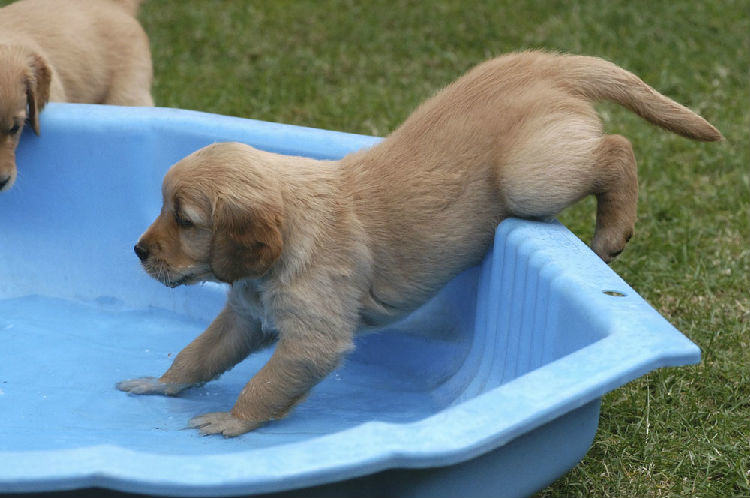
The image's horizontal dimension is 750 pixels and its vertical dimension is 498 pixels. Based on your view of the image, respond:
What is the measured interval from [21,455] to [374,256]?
4.92 ft

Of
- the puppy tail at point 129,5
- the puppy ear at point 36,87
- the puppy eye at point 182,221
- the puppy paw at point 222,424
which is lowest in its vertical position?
the puppy paw at point 222,424

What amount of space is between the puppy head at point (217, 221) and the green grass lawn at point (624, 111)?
1.20m

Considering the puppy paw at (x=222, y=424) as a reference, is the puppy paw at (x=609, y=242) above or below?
above

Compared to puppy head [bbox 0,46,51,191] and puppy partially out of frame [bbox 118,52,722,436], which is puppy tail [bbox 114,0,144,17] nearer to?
puppy head [bbox 0,46,51,191]

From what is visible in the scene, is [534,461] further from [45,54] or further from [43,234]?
[45,54]

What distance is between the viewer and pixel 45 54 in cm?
507

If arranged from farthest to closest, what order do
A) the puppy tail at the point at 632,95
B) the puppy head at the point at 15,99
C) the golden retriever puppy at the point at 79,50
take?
1. the golden retriever puppy at the point at 79,50
2. the puppy head at the point at 15,99
3. the puppy tail at the point at 632,95

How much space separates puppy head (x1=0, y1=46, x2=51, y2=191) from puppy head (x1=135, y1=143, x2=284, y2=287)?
141cm

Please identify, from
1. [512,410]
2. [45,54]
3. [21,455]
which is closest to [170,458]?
[21,455]

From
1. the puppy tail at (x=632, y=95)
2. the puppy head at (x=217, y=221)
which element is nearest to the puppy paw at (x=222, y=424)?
the puppy head at (x=217, y=221)

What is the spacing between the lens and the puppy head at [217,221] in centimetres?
300

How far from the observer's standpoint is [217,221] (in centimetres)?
301

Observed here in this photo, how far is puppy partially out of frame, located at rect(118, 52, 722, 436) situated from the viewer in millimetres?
3082

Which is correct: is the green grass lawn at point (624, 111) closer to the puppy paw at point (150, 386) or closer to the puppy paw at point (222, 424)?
the puppy paw at point (222, 424)
